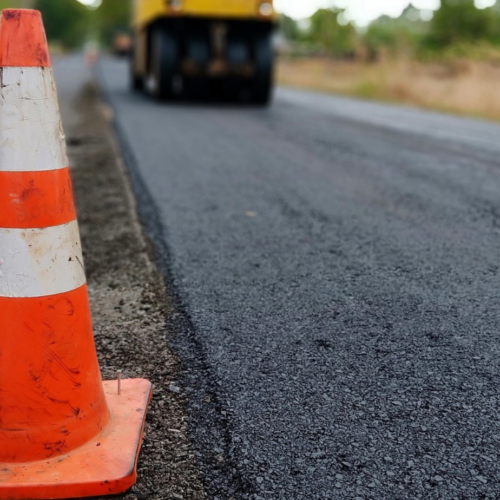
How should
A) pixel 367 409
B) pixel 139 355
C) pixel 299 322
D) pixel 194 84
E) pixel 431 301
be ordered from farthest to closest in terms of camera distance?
pixel 194 84 → pixel 431 301 → pixel 299 322 → pixel 139 355 → pixel 367 409

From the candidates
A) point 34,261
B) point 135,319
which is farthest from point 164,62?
point 34,261

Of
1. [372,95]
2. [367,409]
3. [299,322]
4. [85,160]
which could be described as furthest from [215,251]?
[372,95]

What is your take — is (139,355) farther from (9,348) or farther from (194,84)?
(194,84)

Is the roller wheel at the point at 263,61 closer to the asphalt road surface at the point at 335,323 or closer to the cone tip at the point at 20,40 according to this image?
the asphalt road surface at the point at 335,323

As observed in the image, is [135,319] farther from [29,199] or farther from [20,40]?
[20,40]

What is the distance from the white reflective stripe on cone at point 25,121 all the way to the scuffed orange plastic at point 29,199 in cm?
2

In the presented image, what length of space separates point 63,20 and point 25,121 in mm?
102110

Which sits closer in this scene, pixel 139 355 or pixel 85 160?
pixel 139 355

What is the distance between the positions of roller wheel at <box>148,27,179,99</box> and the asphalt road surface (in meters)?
6.30

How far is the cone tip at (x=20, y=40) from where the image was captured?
155 cm

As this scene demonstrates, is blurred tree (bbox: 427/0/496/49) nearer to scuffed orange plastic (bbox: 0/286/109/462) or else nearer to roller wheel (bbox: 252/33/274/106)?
roller wheel (bbox: 252/33/274/106)

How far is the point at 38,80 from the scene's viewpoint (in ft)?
5.18

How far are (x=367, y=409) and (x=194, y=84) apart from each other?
1080 centimetres

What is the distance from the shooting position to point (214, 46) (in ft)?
37.7
